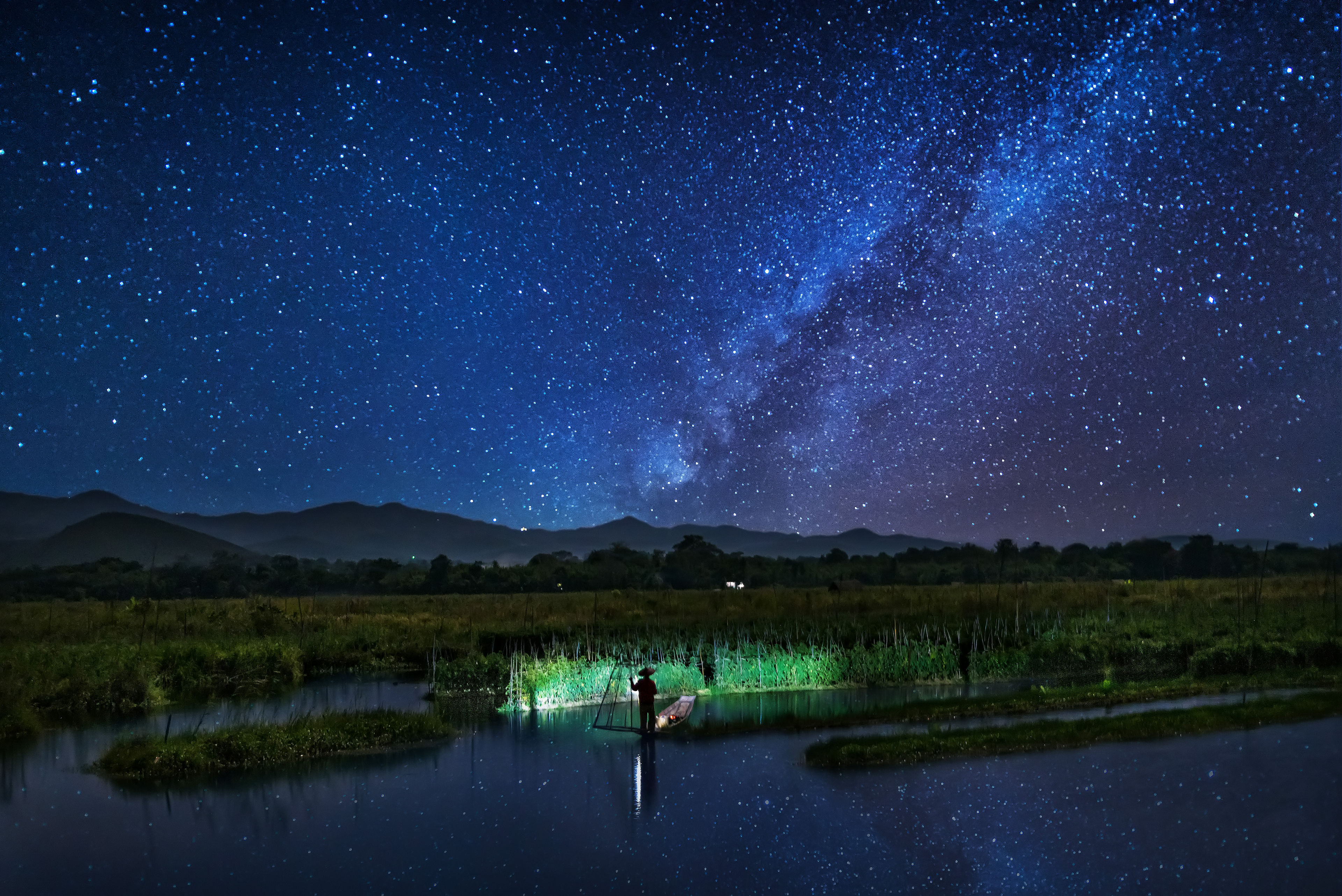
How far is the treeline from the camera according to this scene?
3288 inches

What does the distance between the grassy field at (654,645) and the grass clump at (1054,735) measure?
20.2 ft

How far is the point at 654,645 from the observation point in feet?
99.6

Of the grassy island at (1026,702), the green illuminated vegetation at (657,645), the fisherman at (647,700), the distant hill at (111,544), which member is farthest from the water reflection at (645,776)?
the distant hill at (111,544)

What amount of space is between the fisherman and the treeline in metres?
54.5

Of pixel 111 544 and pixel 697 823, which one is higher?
pixel 111 544

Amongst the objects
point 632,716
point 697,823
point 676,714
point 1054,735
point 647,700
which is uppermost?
point 647,700

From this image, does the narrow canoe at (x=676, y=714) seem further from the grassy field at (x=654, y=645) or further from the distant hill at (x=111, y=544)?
the distant hill at (x=111, y=544)

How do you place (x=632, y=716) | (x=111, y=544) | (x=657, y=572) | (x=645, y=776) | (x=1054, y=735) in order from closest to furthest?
(x=645, y=776) < (x=1054, y=735) < (x=632, y=716) < (x=657, y=572) < (x=111, y=544)

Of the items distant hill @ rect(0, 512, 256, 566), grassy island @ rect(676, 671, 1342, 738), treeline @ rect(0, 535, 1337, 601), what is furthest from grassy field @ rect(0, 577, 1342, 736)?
distant hill @ rect(0, 512, 256, 566)

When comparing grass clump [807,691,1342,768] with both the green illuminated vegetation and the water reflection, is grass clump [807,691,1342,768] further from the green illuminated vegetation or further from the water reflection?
the green illuminated vegetation

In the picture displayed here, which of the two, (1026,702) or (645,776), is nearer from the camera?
(645,776)

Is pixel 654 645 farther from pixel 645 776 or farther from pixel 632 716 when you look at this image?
pixel 645 776

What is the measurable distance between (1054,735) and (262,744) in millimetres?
13607

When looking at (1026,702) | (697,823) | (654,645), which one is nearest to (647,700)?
(697,823)
